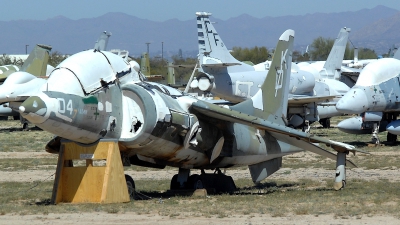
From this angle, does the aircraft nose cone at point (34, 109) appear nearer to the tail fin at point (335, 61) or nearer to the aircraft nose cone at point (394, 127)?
the aircraft nose cone at point (394, 127)

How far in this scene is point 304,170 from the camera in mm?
21016

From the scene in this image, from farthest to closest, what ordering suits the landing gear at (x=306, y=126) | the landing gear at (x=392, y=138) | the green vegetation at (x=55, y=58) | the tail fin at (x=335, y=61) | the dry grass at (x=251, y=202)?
1. the green vegetation at (x=55, y=58)
2. the tail fin at (x=335, y=61)
3. the landing gear at (x=306, y=126)
4. the landing gear at (x=392, y=138)
5. the dry grass at (x=251, y=202)

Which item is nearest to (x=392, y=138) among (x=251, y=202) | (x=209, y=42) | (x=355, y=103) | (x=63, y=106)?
(x=355, y=103)

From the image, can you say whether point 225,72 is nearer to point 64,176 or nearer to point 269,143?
point 269,143

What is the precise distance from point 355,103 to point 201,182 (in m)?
14.9

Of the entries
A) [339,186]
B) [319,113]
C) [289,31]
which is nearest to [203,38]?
[319,113]

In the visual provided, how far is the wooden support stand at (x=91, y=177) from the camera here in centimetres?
1272

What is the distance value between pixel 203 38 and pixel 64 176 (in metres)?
29.2

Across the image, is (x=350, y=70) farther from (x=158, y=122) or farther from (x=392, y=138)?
(x=158, y=122)

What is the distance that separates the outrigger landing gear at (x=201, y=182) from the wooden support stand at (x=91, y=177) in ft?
8.22

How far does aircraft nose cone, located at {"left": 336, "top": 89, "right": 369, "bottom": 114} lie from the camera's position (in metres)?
28.9

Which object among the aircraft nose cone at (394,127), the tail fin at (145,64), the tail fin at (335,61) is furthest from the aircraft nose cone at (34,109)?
the tail fin at (145,64)

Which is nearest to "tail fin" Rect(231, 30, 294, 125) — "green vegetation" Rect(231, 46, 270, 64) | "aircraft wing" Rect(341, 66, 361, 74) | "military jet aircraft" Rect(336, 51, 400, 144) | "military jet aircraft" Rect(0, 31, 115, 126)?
"military jet aircraft" Rect(336, 51, 400, 144)

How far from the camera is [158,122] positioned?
13156 millimetres
